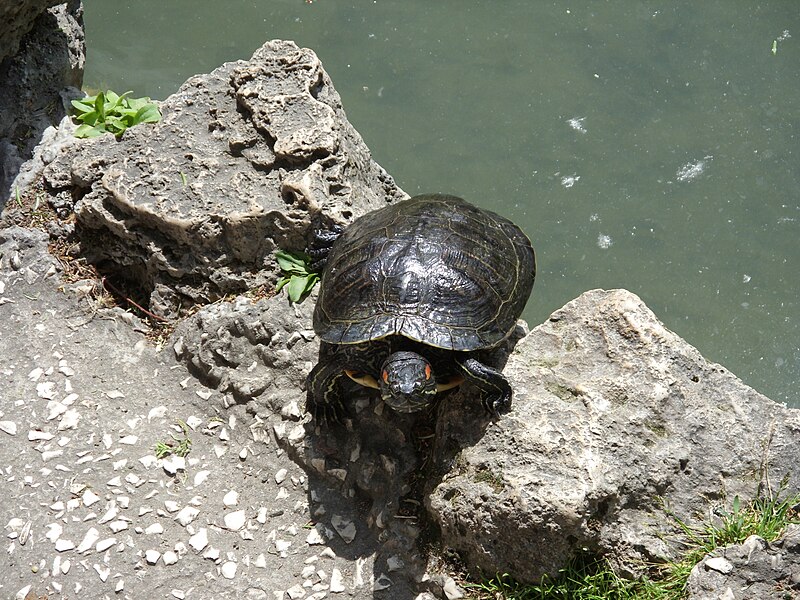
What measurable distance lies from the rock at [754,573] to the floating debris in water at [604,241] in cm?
356

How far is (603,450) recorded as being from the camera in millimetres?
3576

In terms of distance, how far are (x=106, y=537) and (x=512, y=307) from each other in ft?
7.62

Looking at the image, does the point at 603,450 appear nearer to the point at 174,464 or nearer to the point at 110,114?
the point at 174,464

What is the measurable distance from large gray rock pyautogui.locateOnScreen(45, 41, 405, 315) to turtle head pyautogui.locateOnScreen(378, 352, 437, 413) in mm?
1295

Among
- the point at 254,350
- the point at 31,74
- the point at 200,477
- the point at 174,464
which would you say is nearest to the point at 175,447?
the point at 174,464

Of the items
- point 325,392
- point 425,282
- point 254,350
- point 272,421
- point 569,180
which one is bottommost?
point 272,421

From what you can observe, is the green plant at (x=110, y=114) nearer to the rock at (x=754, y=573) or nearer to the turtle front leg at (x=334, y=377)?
the turtle front leg at (x=334, y=377)

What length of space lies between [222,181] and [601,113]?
13.5ft

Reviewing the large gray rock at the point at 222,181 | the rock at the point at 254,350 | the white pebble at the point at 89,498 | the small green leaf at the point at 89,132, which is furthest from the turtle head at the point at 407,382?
the small green leaf at the point at 89,132

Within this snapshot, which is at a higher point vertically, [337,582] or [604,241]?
[604,241]

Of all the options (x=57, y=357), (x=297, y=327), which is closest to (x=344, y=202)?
(x=297, y=327)

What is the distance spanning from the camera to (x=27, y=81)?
220 inches

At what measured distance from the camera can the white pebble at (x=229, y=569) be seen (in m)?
3.85

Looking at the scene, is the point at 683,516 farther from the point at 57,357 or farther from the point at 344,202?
the point at 57,357
